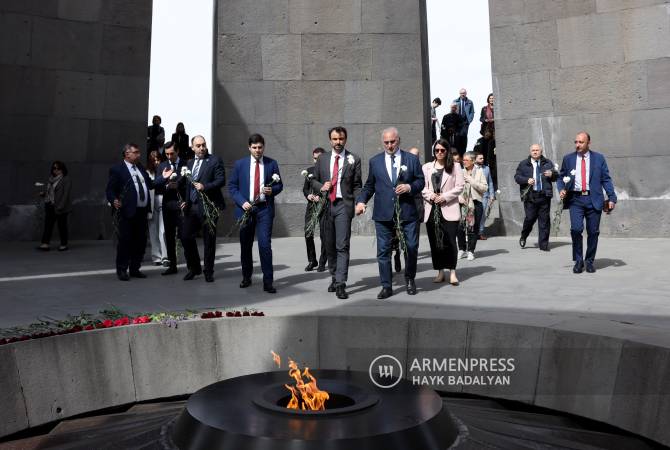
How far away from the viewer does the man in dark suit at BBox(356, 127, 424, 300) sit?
8.42 m

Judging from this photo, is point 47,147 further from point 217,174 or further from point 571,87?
point 571,87

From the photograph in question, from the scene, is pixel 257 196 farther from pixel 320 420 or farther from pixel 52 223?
pixel 52 223

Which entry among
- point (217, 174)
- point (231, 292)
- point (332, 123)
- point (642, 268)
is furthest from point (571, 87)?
point (231, 292)

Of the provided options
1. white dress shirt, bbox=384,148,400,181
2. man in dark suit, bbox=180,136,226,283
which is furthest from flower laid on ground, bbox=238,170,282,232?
white dress shirt, bbox=384,148,400,181

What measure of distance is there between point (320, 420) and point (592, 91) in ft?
43.6

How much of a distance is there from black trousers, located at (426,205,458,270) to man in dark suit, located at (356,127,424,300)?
75cm

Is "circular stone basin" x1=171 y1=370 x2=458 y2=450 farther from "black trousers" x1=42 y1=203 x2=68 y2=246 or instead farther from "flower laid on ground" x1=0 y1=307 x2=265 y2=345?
"black trousers" x1=42 y1=203 x2=68 y2=246

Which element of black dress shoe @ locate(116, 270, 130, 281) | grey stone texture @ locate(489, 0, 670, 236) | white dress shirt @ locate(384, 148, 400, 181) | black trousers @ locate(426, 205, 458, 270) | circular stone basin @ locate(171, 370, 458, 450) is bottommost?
circular stone basin @ locate(171, 370, 458, 450)

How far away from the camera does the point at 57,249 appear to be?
14.1 meters

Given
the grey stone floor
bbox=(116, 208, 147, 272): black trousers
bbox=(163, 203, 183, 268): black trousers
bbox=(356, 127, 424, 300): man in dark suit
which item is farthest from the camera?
bbox=(163, 203, 183, 268): black trousers

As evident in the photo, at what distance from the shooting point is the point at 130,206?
34.2ft

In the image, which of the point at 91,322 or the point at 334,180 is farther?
the point at 334,180

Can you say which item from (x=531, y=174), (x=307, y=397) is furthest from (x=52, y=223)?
(x=307, y=397)

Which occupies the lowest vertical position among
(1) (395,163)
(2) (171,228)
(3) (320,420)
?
(3) (320,420)
